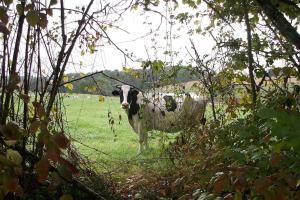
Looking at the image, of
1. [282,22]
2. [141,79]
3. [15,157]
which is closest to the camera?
[15,157]

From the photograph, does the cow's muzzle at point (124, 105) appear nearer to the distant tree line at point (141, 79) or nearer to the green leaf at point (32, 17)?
the distant tree line at point (141, 79)

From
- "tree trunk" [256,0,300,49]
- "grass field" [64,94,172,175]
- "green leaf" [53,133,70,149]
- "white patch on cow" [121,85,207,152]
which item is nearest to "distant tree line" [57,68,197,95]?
"white patch on cow" [121,85,207,152]

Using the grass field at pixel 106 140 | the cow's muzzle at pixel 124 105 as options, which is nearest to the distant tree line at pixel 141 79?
the grass field at pixel 106 140

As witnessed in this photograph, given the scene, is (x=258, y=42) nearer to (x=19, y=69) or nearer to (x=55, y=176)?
(x=19, y=69)

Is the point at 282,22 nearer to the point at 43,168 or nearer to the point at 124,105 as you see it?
the point at 43,168

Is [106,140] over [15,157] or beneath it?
beneath

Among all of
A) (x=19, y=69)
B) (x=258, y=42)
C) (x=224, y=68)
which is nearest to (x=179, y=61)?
(x=224, y=68)

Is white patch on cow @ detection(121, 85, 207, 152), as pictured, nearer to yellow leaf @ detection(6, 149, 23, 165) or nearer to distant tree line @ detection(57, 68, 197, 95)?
distant tree line @ detection(57, 68, 197, 95)

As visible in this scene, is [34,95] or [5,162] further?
[34,95]

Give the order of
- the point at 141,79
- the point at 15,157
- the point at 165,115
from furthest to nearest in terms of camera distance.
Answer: the point at 165,115 → the point at 141,79 → the point at 15,157

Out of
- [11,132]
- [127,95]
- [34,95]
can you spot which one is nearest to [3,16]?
[11,132]

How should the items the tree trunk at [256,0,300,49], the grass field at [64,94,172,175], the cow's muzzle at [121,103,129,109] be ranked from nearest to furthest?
1. the tree trunk at [256,0,300,49]
2. the grass field at [64,94,172,175]
3. the cow's muzzle at [121,103,129,109]

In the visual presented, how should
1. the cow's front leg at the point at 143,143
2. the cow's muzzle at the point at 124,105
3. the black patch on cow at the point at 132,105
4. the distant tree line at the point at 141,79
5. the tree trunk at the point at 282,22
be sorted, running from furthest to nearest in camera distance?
the black patch on cow at the point at 132,105 < the cow's muzzle at the point at 124,105 < the cow's front leg at the point at 143,143 < the distant tree line at the point at 141,79 < the tree trunk at the point at 282,22

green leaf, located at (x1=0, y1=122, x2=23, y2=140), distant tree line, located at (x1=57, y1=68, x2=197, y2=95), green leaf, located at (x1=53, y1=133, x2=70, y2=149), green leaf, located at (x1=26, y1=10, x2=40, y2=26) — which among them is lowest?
green leaf, located at (x1=53, y1=133, x2=70, y2=149)
